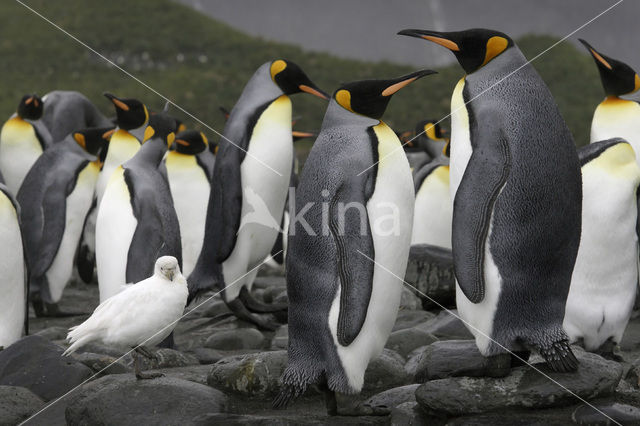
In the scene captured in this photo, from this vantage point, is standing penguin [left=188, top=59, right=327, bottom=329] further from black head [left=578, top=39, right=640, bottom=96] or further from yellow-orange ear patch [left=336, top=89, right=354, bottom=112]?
yellow-orange ear patch [left=336, top=89, right=354, bottom=112]

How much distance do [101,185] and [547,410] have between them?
15.7ft

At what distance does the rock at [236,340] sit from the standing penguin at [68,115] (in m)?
5.87

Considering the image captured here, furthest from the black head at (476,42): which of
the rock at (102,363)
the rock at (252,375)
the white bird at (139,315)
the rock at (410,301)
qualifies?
the rock at (410,301)

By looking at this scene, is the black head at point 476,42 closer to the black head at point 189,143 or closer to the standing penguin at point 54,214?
the black head at point 189,143

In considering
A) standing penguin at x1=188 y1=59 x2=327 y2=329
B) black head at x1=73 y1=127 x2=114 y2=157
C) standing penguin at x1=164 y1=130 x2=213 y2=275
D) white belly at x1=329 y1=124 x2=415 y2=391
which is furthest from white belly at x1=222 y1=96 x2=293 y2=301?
white belly at x1=329 y1=124 x2=415 y2=391

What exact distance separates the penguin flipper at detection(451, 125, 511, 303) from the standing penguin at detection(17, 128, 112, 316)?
4597mm

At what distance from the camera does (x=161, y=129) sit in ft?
21.0

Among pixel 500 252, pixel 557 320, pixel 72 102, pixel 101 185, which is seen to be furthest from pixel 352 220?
pixel 72 102

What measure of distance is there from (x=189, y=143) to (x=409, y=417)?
4206mm

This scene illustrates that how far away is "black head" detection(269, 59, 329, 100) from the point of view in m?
6.66

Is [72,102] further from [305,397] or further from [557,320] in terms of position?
[557,320]

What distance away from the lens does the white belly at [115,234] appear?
6.12 m

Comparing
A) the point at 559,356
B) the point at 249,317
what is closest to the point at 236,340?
the point at 249,317

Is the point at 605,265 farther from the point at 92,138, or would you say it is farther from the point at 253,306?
the point at 92,138
